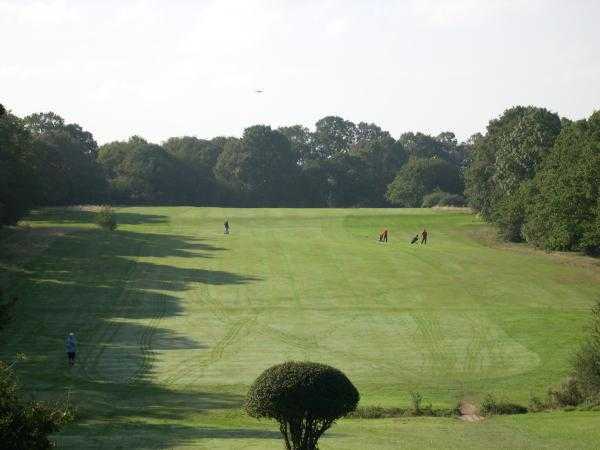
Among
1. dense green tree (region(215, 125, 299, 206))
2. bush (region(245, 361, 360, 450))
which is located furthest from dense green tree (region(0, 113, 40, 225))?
dense green tree (region(215, 125, 299, 206))

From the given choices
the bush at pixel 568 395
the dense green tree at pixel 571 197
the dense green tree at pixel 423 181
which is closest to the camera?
the bush at pixel 568 395

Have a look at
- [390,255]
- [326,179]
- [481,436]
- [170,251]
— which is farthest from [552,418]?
[326,179]

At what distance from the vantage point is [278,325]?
4916 cm

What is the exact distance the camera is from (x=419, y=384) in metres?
37.6

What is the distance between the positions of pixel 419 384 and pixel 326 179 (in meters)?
119

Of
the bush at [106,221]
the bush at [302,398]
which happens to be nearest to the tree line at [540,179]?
the bush at [106,221]

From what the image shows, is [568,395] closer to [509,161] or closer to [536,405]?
[536,405]

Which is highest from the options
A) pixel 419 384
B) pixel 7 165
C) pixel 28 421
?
pixel 7 165

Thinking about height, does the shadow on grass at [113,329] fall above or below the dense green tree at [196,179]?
below

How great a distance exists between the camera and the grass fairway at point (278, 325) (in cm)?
2883

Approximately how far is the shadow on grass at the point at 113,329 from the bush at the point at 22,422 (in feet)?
25.0

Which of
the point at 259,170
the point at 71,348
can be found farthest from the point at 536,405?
the point at 259,170

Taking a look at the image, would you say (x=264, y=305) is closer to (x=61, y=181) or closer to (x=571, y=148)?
(x=571, y=148)

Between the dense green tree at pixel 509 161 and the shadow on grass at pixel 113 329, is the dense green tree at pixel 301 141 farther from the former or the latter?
the shadow on grass at pixel 113 329
